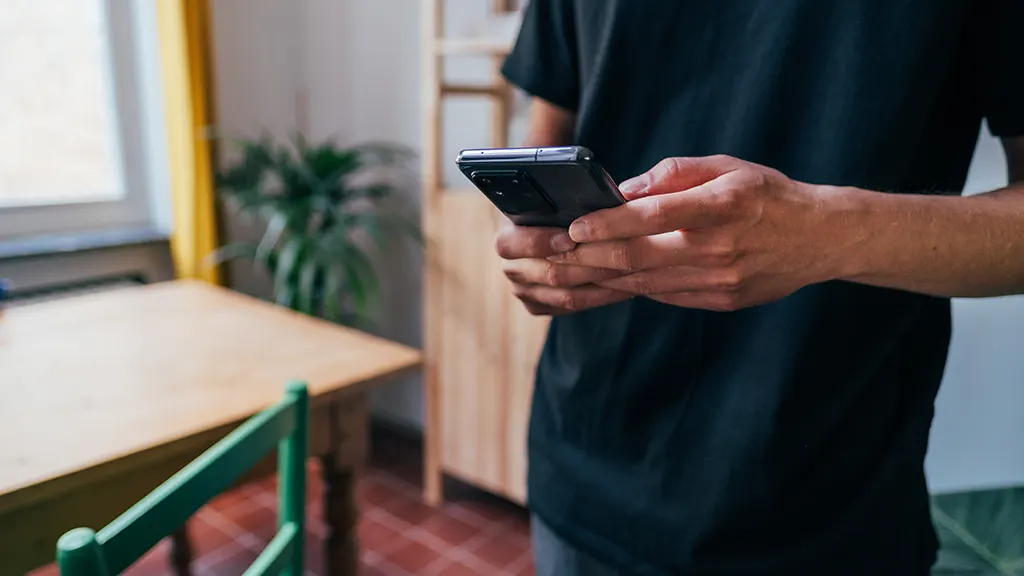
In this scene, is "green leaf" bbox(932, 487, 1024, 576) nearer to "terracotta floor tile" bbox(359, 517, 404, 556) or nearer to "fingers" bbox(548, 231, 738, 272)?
"fingers" bbox(548, 231, 738, 272)

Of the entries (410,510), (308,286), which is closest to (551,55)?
(308,286)

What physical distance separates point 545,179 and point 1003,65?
0.35 m

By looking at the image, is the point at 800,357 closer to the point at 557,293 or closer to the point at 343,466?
the point at 557,293

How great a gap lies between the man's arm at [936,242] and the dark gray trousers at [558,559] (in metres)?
0.35

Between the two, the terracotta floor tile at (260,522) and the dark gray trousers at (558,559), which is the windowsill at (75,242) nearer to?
the terracotta floor tile at (260,522)

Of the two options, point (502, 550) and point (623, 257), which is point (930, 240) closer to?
point (623, 257)

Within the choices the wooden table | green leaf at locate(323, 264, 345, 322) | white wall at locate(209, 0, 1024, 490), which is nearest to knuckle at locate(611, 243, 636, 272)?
the wooden table

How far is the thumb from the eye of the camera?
47cm

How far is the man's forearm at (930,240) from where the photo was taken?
0.48 metres

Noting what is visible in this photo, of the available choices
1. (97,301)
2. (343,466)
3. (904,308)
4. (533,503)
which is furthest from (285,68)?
(904,308)

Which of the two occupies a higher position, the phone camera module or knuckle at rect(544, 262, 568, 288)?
the phone camera module

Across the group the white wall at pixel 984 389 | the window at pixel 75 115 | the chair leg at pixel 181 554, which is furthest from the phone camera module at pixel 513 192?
Result: the window at pixel 75 115

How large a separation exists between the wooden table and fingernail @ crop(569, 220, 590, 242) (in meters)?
0.70

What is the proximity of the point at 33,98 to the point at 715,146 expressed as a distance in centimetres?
231
